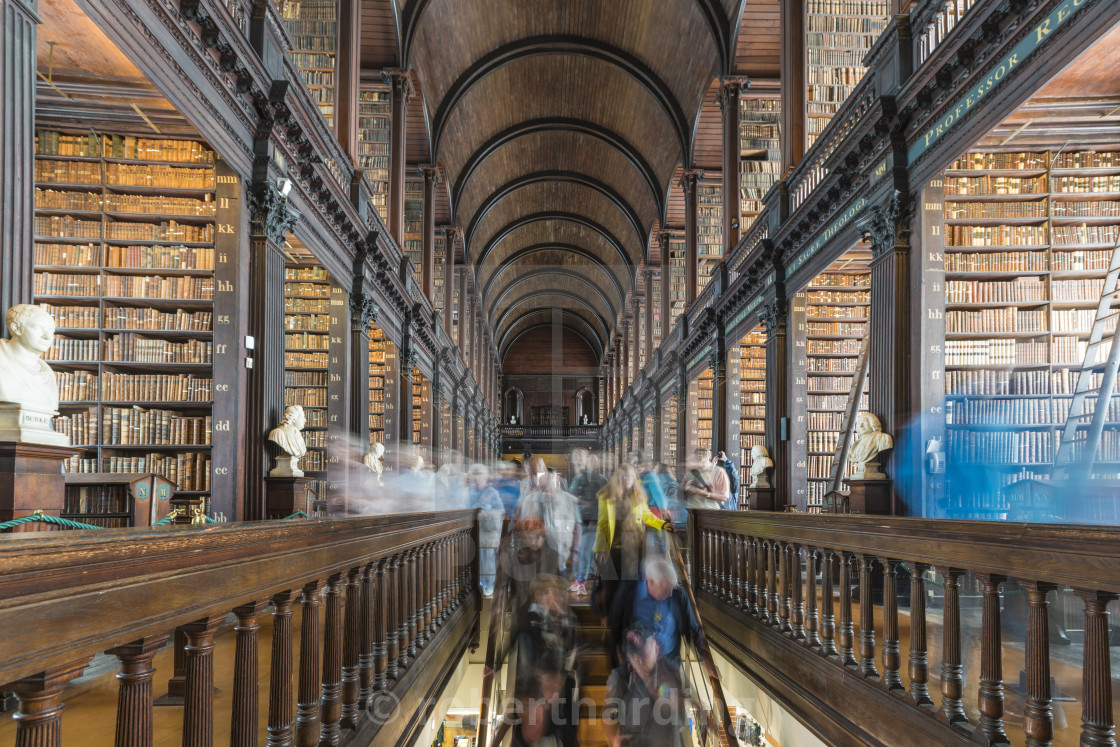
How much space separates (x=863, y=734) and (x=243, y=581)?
2.42 m

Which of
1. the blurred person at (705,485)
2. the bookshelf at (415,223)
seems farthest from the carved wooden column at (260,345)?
the bookshelf at (415,223)

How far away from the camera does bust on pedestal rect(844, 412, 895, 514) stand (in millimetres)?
5590

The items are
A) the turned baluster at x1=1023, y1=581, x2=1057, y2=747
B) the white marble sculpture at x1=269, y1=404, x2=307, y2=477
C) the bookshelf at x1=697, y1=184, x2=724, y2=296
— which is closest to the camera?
the turned baluster at x1=1023, y1=581, x2=1057, y2=747

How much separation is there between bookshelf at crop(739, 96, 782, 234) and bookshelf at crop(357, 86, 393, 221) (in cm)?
503

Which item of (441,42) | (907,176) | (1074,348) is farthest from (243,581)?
(441,42)

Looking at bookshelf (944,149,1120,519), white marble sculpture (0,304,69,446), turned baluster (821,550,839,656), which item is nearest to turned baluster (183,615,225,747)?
white marble sculpture (0,304,69,446)

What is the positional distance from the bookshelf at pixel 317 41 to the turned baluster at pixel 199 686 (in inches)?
286

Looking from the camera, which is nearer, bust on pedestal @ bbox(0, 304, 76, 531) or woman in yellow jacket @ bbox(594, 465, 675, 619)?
bust on pedestal @ bbox(0, 304, 76, 531)

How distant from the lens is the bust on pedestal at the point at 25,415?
288 centimetres

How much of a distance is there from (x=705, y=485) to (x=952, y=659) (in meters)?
4.57

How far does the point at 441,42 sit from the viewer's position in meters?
12.2

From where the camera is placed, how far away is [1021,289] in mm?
6281

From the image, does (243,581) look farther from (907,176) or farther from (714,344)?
(714,344)

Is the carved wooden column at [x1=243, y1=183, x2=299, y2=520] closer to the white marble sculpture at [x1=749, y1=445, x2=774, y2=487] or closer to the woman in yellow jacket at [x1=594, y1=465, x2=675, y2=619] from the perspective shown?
the woman in yellow jacket at [x1=594, y1=465, x2=675, y2=619]
